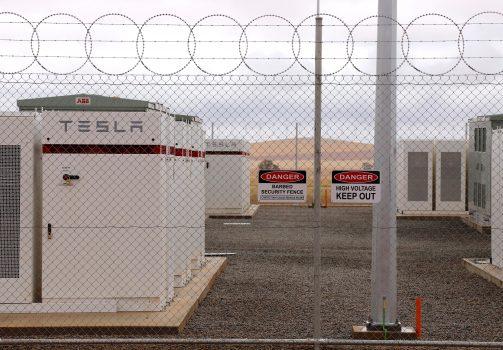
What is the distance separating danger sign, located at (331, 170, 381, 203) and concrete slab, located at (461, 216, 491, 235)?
15190 millimetres

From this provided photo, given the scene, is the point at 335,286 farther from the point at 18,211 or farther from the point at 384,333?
the point at 18,211

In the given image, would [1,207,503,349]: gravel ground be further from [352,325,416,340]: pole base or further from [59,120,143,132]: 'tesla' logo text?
[59,120,143,132]: 'tesla' logo text

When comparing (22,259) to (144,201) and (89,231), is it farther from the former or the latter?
(144,201)

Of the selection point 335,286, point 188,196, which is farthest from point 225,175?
point 188,196

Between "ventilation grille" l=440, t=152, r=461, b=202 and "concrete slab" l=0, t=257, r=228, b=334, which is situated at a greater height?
"ventilation grille" l=440, t=152, r=461, b=202

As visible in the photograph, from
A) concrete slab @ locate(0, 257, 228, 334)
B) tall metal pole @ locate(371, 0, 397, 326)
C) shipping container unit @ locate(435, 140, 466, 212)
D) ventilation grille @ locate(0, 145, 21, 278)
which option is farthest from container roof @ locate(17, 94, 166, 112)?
shipping container unit @ locate(435, 140, 466, 212)

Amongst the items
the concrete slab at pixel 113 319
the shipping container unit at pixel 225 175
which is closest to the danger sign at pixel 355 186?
the concrete slab at pixel 113 319

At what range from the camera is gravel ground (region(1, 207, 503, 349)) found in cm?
949

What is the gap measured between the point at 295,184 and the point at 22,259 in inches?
145

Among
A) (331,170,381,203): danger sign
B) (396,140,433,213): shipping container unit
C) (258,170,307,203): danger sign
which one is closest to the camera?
(258,170,307,203): danger sign

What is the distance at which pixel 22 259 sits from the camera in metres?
9.20

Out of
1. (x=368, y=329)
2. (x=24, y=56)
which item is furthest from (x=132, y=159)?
(x=368, y=329)

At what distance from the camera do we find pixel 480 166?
22.7 meters

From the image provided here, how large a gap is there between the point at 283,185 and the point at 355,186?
64 centimetres
